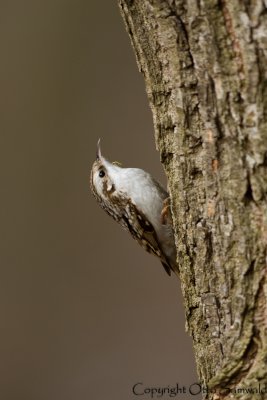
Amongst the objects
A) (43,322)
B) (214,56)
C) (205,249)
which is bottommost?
(43,322)

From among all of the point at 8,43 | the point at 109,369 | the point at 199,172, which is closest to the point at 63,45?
the point at 8,43

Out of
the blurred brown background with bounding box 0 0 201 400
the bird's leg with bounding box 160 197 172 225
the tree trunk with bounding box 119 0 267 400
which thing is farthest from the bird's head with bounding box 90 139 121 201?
the blurred brown background with bounding box 0 0 201 400

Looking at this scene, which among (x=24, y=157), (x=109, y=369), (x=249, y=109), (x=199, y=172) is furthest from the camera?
(x=24, y=157)

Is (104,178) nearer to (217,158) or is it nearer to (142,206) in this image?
(142,206)

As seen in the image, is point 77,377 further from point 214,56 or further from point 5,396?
point 214,56

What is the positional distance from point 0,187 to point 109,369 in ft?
5.98

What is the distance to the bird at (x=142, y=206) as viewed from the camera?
127 inches

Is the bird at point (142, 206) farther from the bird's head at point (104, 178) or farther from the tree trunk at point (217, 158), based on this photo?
the tree trunk at point (217, 158)

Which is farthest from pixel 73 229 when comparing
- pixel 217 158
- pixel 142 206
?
pixel 217 158

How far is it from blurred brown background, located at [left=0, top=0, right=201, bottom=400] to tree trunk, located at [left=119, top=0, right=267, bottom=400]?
3039mm

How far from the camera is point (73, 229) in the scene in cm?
590

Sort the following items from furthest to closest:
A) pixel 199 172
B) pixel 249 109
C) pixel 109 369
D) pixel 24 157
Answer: pixel 24 157 < pixel 109 369 < pixel 199 172 < pixel 249 109

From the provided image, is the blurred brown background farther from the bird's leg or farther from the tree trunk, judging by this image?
the tree trunk

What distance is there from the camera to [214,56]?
6.57ft
